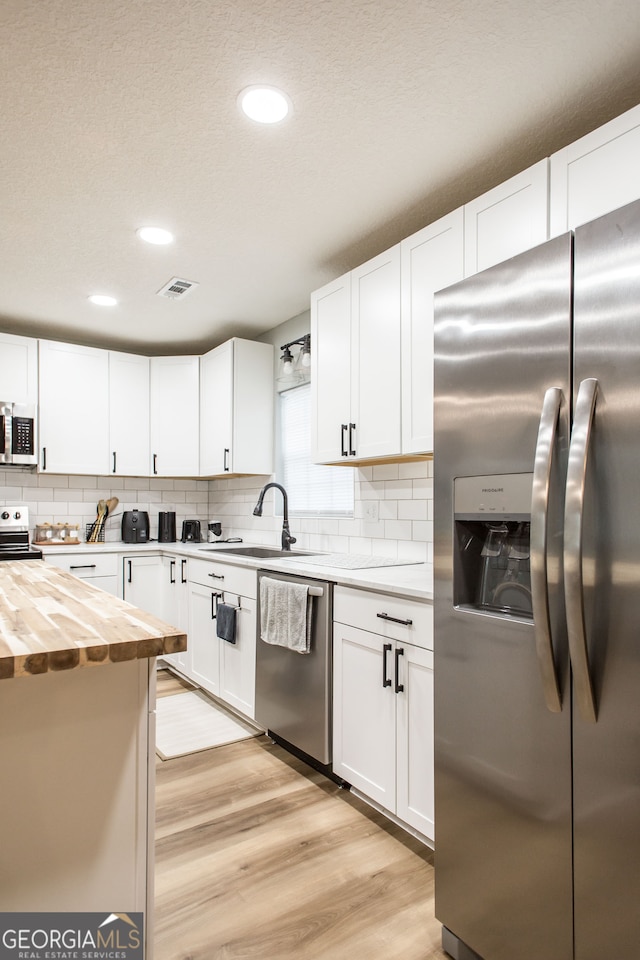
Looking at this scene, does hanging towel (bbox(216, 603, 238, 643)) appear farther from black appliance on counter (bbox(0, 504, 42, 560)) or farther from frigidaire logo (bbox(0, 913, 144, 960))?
frigidaire logo (bbox(0, 913, 144, 960))

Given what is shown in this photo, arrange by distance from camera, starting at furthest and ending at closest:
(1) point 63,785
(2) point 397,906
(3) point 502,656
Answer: (2) point 397,906 < (3) point 502,656 < (1) point 63,785

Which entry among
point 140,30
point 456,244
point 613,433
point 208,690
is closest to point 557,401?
point 613,433

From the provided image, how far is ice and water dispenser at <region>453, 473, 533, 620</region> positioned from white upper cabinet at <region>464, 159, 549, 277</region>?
91cm

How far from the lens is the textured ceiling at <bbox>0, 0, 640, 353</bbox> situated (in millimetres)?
1561

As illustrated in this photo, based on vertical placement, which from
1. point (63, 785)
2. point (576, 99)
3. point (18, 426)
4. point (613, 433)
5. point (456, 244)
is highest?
point (576, 99)

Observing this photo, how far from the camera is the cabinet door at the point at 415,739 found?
1932 mm

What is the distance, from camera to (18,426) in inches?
156

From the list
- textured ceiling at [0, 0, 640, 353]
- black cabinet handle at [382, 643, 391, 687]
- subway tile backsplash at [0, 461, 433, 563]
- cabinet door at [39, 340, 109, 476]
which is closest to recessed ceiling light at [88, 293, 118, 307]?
textured ceiling at [0, 0, 640, 353]

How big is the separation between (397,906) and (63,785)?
1174 millimetres

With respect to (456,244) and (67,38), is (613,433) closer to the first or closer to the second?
(456,244)

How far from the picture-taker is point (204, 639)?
361 centimetres

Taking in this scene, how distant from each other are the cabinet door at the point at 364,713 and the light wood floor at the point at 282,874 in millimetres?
171

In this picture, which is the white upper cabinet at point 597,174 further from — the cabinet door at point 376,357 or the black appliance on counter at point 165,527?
the black appliance on counter at point 165,527

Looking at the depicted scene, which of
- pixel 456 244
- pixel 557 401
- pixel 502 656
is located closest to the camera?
pixel 557 401
